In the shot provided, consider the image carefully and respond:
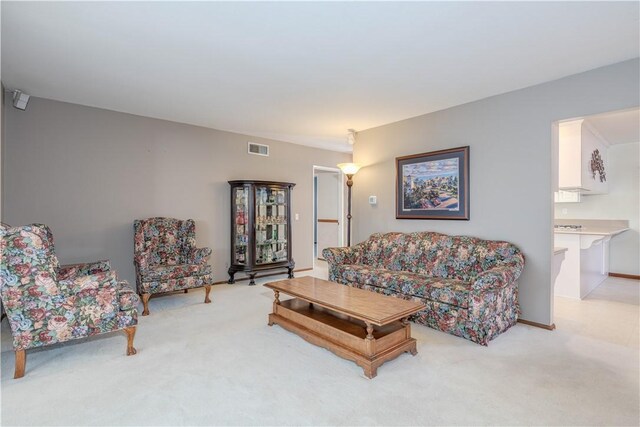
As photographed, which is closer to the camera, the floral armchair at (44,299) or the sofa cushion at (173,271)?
the floral armchair at (44,299)

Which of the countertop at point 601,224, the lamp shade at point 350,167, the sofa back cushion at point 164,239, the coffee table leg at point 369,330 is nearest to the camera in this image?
the coffee table leg at point 369,330

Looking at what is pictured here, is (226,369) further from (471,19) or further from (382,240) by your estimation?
(471,19)

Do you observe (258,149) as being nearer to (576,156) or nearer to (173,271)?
(173,271)

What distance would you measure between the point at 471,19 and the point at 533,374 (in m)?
2.59

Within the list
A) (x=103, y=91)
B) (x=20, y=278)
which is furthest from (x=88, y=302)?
(x=103, y=91)

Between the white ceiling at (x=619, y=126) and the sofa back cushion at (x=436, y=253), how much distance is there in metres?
2.17

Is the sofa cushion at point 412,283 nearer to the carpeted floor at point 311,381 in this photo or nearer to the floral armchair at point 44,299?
the carpeted floor at point 311,381

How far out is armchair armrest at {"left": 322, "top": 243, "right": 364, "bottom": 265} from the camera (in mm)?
4348

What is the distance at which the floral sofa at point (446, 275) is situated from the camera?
115 inches

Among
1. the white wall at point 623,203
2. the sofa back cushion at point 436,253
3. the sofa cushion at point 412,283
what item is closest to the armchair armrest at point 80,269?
the sofa cushion at point 412,283

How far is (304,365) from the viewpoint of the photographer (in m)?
2.53

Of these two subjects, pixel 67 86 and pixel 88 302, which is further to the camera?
pixel 67 86

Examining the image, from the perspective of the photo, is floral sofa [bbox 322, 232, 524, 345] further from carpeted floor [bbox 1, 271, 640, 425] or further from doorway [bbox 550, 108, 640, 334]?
doorway [bbox 550, 108, 640, 334]

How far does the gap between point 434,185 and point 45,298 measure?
13.6 ft
